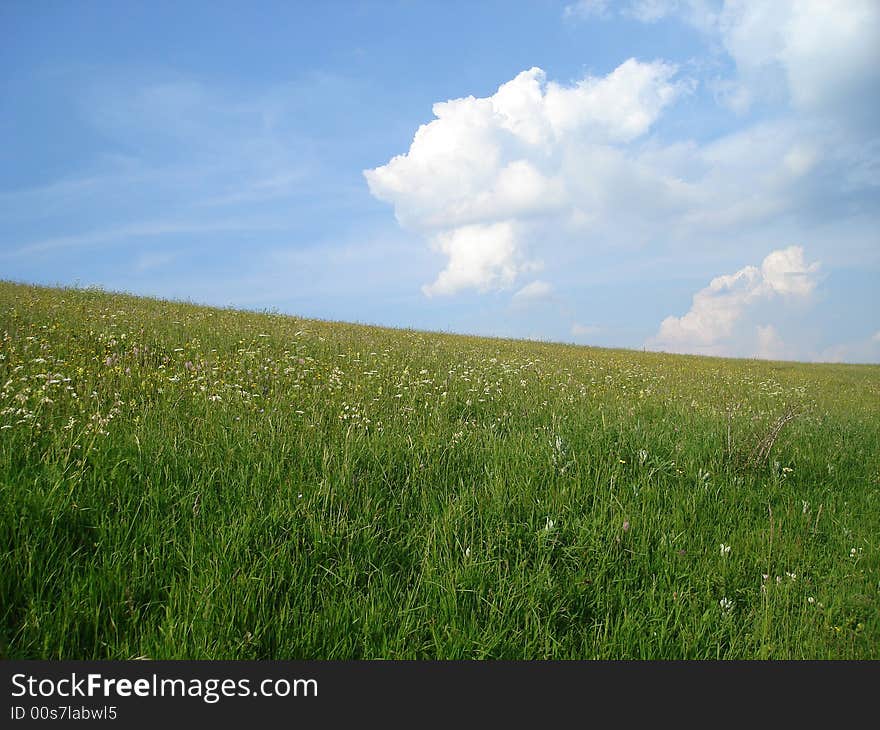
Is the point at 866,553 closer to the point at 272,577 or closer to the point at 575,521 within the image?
the point at 575,521

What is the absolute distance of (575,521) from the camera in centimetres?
387

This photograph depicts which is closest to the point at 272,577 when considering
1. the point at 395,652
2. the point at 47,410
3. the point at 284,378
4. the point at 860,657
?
the point at 395,652

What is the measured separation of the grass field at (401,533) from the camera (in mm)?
2832

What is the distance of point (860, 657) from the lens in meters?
2.99

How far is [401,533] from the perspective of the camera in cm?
375

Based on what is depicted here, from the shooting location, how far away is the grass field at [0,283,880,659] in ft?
9.29

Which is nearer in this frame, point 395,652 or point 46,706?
point 46,706

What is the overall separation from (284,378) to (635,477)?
4.95 meters

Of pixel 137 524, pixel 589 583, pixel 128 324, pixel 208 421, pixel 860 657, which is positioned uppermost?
pixel 128 324

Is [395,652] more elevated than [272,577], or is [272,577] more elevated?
[272,577]

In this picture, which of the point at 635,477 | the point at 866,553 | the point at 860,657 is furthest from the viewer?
the point at 635,477

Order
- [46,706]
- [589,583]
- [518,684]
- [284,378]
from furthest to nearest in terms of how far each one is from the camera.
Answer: [284,378], [589,583], [518,684], [46,706]

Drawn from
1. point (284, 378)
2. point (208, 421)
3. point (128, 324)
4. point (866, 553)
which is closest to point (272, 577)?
point (208, 421)

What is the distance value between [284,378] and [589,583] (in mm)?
5543
